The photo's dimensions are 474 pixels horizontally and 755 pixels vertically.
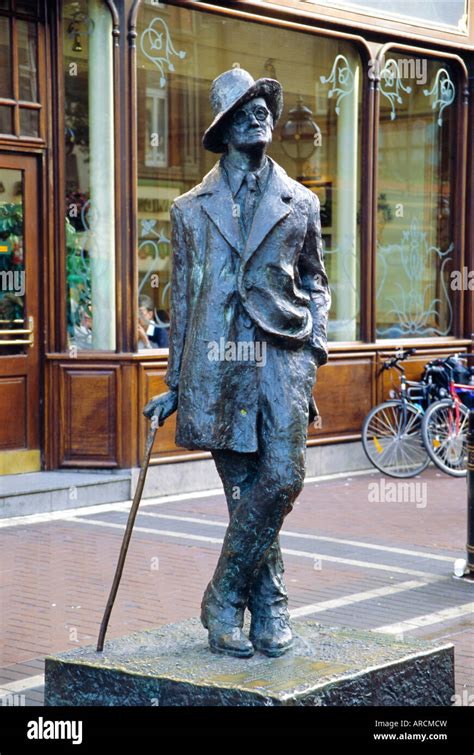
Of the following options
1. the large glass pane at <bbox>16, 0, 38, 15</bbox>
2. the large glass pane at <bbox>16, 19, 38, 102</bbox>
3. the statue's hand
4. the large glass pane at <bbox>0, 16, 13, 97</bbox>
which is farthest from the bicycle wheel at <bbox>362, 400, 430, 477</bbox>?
the statue's hand

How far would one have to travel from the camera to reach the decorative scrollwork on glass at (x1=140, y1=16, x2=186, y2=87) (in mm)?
11750

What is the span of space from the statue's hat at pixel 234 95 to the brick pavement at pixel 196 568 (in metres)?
2.56

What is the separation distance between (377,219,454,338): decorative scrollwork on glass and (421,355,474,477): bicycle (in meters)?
1.31

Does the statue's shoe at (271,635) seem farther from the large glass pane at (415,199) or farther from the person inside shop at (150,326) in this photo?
the large glass pane at (415,199)

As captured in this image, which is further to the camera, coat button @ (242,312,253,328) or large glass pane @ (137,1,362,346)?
large glass pane @ (137,1,362,346)

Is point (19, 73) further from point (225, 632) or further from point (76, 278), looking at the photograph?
point (225, 632)

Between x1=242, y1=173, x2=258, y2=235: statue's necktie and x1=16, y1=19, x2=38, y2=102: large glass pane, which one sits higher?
x1=16, y1=19, x2=38, y2=102: large glass pane

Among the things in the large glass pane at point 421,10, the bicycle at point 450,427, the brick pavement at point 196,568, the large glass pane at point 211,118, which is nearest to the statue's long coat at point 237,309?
the brick pavement at point 196,568

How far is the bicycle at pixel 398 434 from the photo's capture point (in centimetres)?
1302

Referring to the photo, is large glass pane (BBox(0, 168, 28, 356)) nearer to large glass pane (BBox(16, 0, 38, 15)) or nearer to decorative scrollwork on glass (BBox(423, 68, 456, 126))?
large glass pane (BBox(16, 0, 38, 15))

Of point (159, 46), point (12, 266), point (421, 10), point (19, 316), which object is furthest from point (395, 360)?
point (12, 266)

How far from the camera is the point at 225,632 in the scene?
208 inches

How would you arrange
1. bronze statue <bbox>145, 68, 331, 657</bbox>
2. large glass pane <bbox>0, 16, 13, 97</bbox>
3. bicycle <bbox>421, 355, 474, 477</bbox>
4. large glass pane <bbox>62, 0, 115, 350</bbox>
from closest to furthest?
bronze statue <bbox>145, 68, 331, 657</bbox> → large glass pane <bbox>0, 16, 13, 97</bbox> → large glass pane <bbox>62, 0, 115, 350</bbox> → bicycle <bbox>421, 355, 474, 477</bbox>
